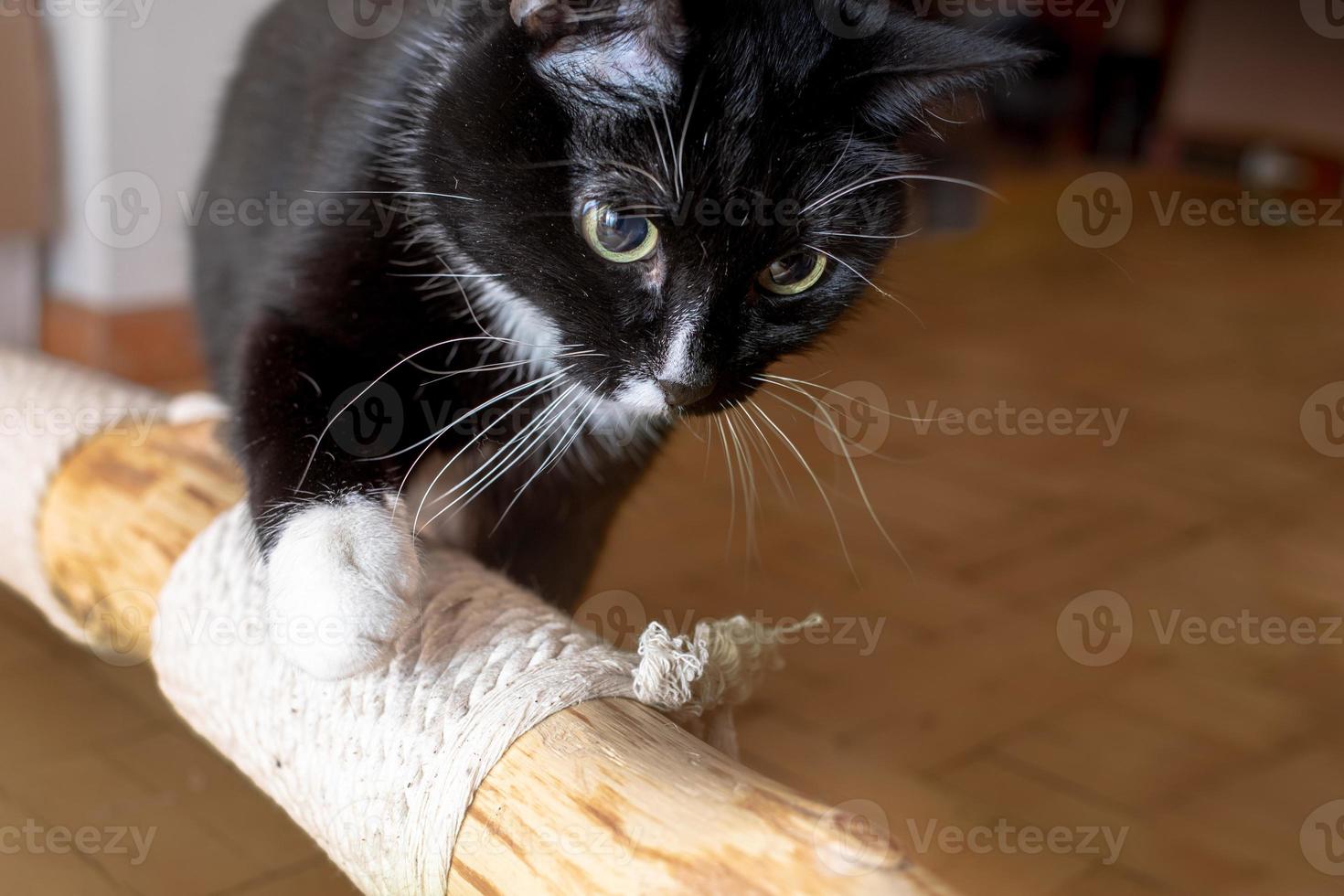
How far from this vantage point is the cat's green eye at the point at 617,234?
0.73 metres

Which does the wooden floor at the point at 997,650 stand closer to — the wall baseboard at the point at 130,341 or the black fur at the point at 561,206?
the black fur at the point at 561,206

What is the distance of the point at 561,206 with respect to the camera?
29.9 inches

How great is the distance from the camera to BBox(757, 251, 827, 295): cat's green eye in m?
0.80

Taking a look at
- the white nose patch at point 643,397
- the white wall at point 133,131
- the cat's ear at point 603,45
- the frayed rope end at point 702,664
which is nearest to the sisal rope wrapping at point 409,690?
the frayed rope end at point 702,664

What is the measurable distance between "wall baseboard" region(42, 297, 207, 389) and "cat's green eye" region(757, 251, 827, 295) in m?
1.22

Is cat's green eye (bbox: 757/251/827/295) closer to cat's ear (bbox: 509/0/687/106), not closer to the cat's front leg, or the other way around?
cat's ear (bbox: 509/0/687/106)

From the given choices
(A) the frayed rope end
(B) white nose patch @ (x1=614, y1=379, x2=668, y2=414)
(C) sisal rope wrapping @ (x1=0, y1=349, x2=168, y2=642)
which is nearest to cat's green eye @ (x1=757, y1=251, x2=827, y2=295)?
(B) white nose patch @ (x1=614, y1=379, x2=668, y2=414)

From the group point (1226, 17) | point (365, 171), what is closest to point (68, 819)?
point (365, 171)

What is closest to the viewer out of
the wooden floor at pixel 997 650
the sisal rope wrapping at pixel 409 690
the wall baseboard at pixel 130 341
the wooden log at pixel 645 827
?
the wooden log at pixel 645 827

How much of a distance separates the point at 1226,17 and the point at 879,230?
12.0 feet

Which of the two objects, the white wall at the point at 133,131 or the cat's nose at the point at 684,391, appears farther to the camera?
the white wall at the point at 133,131

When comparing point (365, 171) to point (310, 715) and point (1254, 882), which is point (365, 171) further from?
point (1254, 882)

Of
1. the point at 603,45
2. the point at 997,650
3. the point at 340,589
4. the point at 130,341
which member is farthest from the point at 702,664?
the point at 130,341

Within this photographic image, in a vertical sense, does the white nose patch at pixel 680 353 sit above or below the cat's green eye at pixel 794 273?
below
